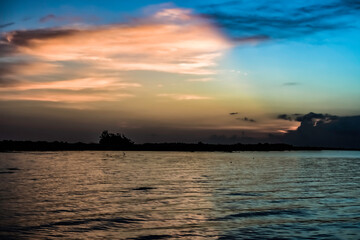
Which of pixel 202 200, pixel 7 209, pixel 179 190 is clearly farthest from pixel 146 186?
pixel 7 209

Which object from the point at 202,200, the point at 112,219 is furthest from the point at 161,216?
the point at 202,200

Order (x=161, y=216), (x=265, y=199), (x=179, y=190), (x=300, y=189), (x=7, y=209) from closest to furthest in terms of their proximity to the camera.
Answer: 1. (x=161, y=216)
2. (x=7, y=209)
3. (x=265, y=199)
4. (x=179, y=190)
5. (x=300, y=189)

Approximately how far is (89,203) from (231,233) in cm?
1465

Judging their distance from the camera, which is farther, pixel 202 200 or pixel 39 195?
pixel 39 195

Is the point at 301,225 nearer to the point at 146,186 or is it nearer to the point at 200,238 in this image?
the point at 200,238

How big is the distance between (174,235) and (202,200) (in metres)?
13.1

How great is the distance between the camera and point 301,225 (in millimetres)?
24625

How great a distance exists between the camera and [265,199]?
117 ft

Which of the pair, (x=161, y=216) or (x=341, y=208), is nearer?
(x=161, y=216)

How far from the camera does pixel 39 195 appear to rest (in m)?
37.2

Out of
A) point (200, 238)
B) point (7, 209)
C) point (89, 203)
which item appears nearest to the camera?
point (200, 238)

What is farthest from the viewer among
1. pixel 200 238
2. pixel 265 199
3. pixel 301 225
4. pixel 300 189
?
pixel 300 189

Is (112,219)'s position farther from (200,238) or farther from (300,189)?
(300,189)

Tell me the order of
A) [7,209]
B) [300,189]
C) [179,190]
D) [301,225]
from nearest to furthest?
[301,225] < [7,209] < [179,190] < [300,189]
